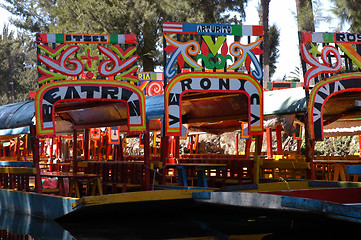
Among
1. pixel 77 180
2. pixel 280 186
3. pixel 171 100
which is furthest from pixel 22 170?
pixel 280 186

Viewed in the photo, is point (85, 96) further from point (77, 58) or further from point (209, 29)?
point (209, 29)

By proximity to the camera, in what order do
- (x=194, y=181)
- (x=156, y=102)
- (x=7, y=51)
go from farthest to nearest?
(x=7, y=51), (x=194, y=181), (x=156, y=102)

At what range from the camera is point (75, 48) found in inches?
477

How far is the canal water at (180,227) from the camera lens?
1028 cm

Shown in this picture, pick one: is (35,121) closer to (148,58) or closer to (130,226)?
(130,226)

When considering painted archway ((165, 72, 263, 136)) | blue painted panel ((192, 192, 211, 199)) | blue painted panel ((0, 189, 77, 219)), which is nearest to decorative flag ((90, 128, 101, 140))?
blue painted panel ((0, 189, 77, 219))

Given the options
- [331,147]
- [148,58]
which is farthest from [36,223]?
[148,58]

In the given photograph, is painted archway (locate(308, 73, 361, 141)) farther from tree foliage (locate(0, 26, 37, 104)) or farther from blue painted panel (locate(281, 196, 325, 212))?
tree foliage (locate(0, 26, 37, 104))

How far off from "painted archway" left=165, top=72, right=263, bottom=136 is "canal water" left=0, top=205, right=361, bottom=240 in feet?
6.57

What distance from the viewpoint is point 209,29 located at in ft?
40.3

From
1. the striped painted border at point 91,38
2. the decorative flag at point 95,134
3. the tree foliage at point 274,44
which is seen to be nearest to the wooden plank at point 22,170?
the striped painted border at point 91,38

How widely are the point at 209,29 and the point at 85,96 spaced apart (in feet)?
10.1

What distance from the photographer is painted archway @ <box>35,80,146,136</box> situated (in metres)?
11.7

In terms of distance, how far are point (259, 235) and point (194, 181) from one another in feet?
18.1
